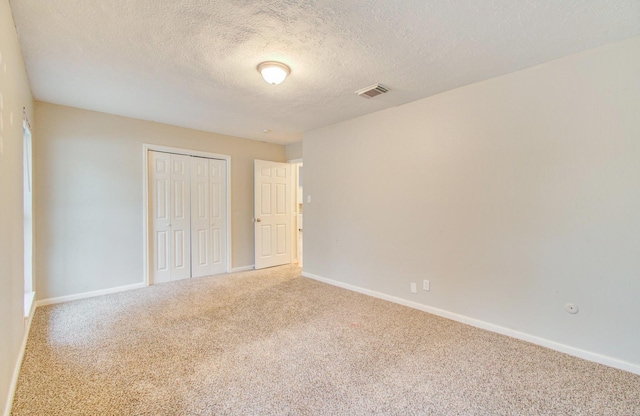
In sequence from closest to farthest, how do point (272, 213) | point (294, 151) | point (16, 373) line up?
point (16, 373) → point (272, 213) → point (294, 151)

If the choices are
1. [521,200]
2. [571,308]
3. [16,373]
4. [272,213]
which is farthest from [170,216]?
[571,308]

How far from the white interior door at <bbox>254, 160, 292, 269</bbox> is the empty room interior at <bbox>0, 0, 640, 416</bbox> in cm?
123

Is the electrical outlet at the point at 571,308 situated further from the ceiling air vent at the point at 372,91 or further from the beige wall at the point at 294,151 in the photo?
the beige wall at the point at 294,151

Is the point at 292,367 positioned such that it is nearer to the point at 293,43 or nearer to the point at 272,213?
the point at 293,43

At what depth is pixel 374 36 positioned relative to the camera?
6.87 feet

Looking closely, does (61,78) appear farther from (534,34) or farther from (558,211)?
(558,211)

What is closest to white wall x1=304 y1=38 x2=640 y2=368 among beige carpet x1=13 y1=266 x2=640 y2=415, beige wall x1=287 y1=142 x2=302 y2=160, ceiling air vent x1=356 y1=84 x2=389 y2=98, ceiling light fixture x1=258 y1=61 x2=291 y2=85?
beige carpet x1=13 y1=266 x2=640 y2=415

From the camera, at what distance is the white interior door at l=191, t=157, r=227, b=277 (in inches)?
184

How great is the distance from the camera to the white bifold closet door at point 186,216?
4293 mm

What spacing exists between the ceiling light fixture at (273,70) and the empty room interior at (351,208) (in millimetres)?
11

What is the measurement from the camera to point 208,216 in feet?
15.8

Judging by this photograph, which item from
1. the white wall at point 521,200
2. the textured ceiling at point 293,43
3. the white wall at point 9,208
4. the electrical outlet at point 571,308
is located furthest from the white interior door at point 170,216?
the electrical outlet at point 571,308

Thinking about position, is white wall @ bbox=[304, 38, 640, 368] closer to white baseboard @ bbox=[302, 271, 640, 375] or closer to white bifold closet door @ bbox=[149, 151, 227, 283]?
white baseboard @ bbox=[302, 271, 640, 375]

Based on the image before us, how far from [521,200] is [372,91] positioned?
69.4 inches
